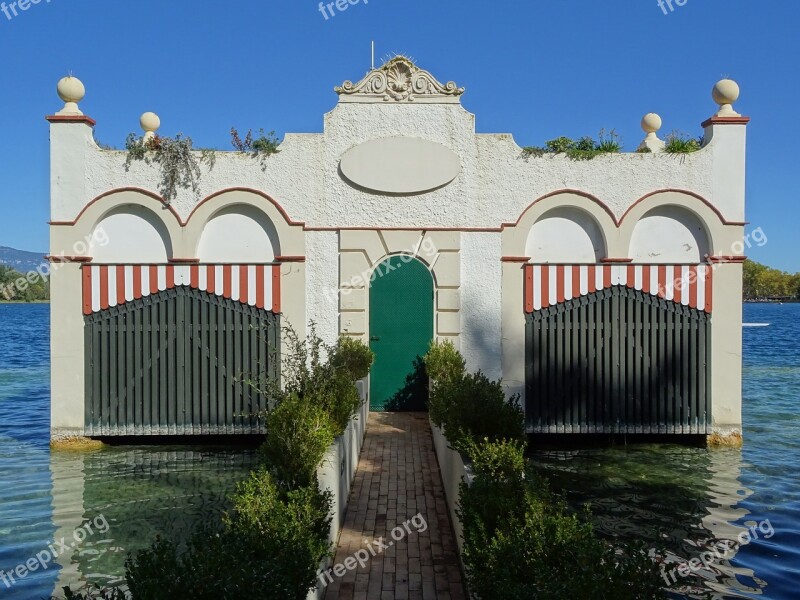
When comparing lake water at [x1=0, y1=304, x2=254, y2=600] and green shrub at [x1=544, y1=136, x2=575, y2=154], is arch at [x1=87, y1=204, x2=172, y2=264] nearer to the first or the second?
lake water at [x1=0, y1=304, x2=254, y2=600]

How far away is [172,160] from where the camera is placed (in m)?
13.4

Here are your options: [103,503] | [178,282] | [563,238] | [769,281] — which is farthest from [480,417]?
[769,281]

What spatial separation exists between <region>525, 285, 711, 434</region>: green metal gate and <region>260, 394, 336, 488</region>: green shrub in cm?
697

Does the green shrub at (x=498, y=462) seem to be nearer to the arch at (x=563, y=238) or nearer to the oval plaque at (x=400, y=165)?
the arch at (x=563, y=238)

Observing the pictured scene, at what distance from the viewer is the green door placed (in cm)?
1386

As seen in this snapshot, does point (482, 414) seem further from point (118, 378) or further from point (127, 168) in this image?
point (127, 168)

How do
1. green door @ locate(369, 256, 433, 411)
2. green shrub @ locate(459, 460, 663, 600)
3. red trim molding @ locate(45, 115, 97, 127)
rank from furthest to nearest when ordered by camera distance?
green door @ locate(369, 256, 433, 411) < red trim molding @ locate(45, 115, 97, 127) < green shrub @ locate(459, 460, 663, 600)

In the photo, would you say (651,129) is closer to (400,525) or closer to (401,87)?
(401,87)

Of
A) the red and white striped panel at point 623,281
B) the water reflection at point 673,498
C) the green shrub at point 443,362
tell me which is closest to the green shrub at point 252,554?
the water reflection at point 673,498

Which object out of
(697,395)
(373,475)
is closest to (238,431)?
(373,475)

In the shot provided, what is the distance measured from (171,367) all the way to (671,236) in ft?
34.2

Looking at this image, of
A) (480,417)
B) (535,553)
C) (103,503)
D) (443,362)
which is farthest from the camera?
(443,362)

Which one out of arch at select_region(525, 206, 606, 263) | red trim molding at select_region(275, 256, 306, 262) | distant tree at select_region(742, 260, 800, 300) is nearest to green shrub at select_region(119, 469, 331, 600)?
red trim molding at select_region(275, 256, 306, 262)

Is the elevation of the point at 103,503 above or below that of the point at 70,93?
below
